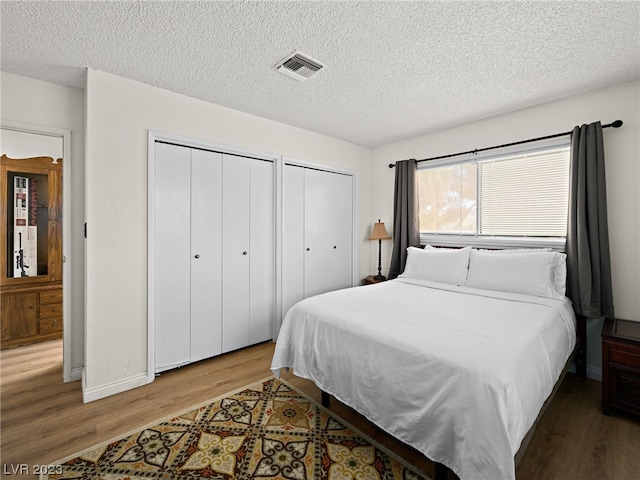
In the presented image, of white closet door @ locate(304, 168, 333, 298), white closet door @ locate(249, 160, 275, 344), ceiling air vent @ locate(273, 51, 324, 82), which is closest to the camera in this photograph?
ceiling air vent @ locate(273, 51, 324, 82)

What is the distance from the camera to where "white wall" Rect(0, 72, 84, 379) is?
2525 mm

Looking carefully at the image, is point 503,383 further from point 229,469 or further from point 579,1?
point 579,1

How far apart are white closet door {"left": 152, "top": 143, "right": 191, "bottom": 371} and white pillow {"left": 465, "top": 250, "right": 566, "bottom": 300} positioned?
275 centimetres

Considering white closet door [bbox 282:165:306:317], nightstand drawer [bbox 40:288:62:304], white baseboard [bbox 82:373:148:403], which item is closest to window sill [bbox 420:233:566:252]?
white closet door [bbox 282:165:306:317]

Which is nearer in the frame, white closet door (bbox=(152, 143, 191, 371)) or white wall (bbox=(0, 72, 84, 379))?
white wall (bbox=(0, 72, 84, 379))

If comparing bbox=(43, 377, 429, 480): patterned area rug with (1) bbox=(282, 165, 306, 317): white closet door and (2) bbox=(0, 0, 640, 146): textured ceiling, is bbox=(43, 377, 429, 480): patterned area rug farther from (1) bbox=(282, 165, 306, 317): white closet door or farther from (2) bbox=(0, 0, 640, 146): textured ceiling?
(2) bbox=(0, 0, 640, 146): textured ceiling

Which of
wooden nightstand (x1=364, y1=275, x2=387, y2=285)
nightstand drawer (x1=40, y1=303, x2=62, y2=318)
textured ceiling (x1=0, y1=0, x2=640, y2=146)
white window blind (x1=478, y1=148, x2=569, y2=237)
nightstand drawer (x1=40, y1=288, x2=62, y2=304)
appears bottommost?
nightstand drawer (x1=40, y1=303, x2=62, y2=318)

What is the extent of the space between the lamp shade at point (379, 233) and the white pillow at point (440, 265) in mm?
743

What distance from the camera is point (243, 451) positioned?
183 cm

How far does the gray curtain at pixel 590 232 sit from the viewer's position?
2.58m

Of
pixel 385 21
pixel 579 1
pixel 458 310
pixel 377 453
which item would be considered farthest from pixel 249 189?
pixel 579 1

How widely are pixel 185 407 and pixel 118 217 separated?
5.19ft

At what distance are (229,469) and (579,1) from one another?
3163 mm

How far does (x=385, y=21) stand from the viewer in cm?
181
